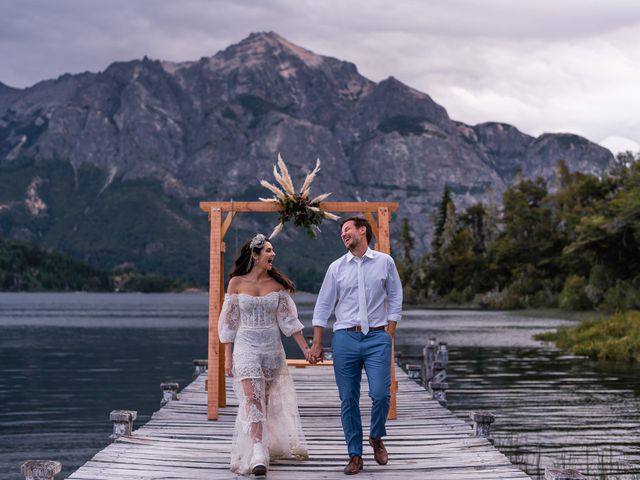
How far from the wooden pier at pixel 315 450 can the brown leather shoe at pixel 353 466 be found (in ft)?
0.27

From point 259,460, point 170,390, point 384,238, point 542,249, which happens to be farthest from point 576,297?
point 259,460

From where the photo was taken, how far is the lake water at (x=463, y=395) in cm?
2102

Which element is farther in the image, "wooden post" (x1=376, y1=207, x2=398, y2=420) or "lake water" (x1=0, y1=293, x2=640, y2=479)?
"lake water" (x1=0, y1=293, x2=640, y2=479)

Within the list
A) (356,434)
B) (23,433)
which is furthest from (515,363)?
(356,434)

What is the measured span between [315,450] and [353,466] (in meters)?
1.86

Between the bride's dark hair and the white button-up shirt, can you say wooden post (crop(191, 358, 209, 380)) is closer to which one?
the bride's dark hair

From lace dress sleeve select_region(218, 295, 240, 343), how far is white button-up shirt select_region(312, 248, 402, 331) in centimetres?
103

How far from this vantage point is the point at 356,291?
11.4m

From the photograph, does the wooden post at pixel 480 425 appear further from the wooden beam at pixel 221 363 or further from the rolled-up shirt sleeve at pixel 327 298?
the wooden beam at pixel 221 363

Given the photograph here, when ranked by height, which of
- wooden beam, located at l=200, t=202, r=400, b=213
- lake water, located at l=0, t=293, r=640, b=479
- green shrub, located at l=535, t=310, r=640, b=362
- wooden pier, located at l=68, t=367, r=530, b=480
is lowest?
lake water, located at l=0, t=293, r=640, b=479

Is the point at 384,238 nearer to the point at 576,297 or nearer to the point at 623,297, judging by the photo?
the point at 623,297

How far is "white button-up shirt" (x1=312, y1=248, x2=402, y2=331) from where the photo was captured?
1134 centimetres

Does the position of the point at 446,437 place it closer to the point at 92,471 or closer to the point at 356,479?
the point at 356,479

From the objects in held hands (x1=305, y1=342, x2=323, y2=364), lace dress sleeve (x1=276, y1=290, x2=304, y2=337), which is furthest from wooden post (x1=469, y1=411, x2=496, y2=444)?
lace dress sleeve (x1=276, y1=290, x2=304, y2=337)
